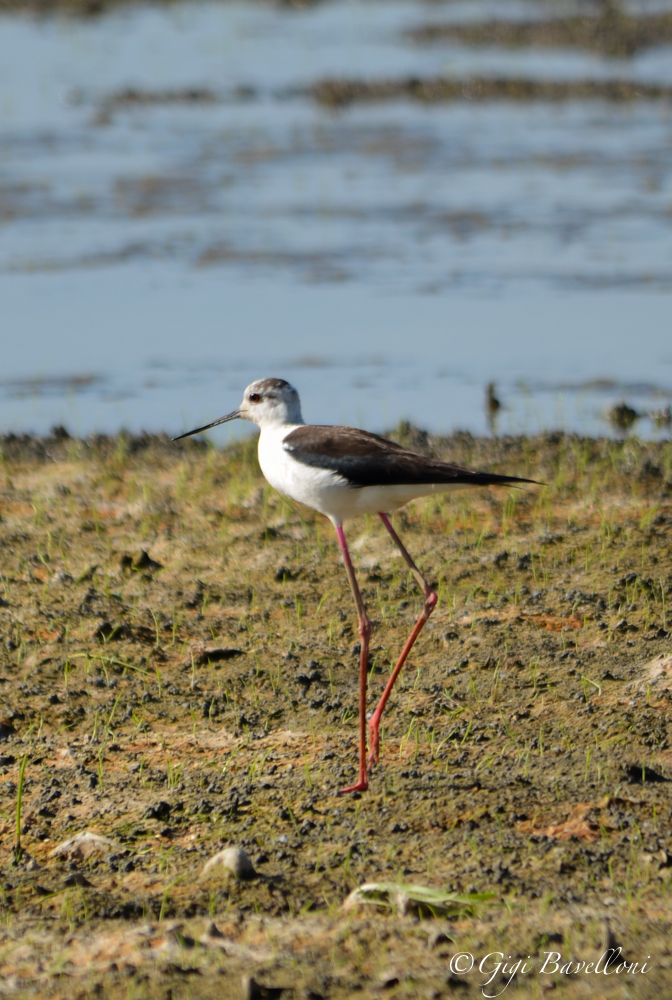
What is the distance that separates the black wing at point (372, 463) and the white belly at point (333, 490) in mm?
29

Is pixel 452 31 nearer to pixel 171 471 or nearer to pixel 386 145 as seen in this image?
pixel 386 145

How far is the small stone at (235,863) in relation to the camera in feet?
11.6

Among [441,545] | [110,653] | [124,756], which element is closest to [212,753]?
[124,756]

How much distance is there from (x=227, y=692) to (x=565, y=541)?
179 cm

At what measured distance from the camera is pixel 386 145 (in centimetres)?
1591

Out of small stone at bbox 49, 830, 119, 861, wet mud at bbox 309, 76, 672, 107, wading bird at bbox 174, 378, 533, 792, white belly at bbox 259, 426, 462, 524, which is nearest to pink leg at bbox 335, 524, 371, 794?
wading bird at bbox 174, 378, 533, 792

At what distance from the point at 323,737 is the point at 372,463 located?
0.92 meters

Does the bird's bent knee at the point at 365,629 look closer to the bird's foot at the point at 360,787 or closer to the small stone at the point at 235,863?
the bird's foot at the point at 360,787

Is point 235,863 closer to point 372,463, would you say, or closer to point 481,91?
point 372,463

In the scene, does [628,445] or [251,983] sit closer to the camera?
[251,983]

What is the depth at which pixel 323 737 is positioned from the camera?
177 inches

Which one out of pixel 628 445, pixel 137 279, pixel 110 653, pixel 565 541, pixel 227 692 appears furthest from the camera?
pixel 137 279

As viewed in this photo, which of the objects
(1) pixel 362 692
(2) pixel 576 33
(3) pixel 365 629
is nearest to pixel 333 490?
(3) pixel 365 629

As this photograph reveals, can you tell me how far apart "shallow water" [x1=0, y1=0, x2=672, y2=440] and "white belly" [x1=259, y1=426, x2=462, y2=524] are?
3.33 m
